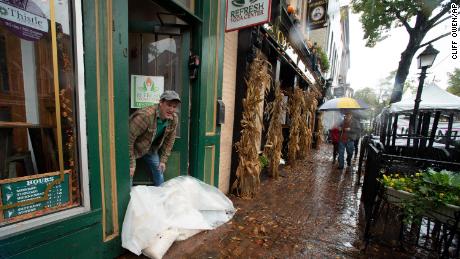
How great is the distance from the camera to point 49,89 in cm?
195

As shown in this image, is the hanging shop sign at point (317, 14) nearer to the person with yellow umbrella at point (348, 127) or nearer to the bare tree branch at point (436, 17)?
the person with yellow umbrella at point (348, 127)

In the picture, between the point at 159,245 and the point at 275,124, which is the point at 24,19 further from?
the point at 275,124

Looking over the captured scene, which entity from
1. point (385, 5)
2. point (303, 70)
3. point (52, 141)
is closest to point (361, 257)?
point (52, 141)

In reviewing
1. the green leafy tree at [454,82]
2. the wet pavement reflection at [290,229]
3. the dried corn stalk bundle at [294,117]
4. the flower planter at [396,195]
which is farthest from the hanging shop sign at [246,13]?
the green leafy tree at [454,82]

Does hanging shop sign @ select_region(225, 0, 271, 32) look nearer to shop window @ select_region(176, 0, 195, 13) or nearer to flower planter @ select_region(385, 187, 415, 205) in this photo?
shop window @ select_region(176, 0, 195, 13)

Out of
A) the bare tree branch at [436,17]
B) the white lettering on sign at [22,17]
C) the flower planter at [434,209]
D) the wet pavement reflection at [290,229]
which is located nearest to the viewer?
the white lettering on sign at [22,17]

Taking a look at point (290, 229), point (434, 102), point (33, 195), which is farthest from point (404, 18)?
point (33, 195)

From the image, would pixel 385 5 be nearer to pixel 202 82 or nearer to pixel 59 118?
pixel 202 82

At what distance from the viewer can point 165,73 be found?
355 cm

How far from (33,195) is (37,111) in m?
0.72

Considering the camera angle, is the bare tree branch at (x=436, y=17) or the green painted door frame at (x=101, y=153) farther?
the bare tree branch at (x=436, y=17)

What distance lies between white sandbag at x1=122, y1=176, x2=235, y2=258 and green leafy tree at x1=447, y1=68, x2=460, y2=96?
134ft

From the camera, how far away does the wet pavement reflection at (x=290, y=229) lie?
2.70m

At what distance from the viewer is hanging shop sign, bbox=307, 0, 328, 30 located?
884 cm
